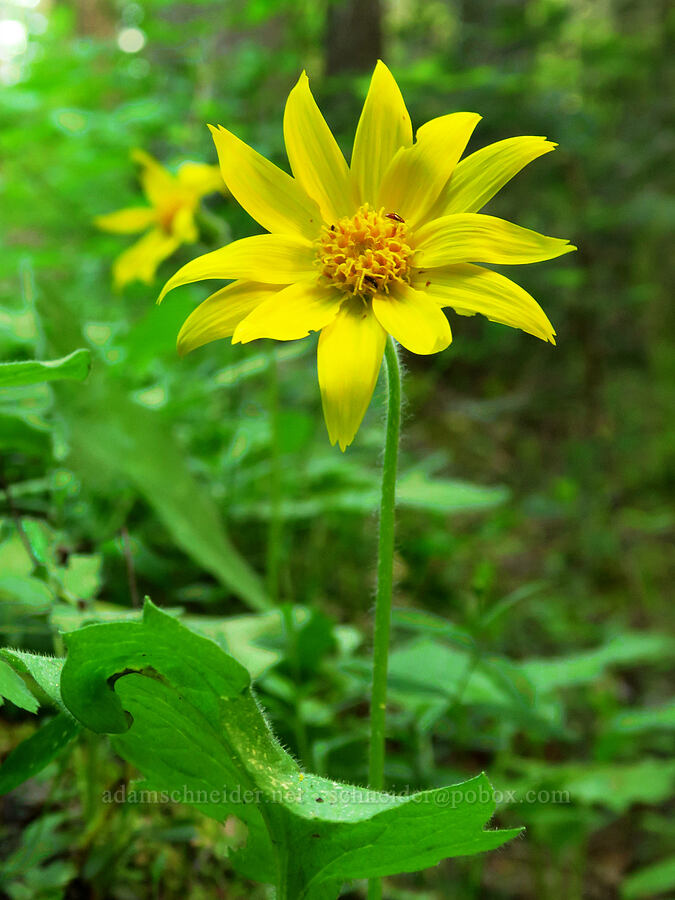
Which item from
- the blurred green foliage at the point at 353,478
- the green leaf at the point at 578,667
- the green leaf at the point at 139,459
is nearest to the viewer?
the blurred green foliage at the point at 353,478

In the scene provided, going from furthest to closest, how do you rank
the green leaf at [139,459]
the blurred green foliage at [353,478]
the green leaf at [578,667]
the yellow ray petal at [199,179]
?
the yellow ray petal at [199,179], the green leaf at [578,667], the green leaf at [139,459], the blurred green foliage at [353,478]

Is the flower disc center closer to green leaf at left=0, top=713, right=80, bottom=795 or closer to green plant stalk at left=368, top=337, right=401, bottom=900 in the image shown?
green plant stalk at left=368, top=337, right=401, bottom=900

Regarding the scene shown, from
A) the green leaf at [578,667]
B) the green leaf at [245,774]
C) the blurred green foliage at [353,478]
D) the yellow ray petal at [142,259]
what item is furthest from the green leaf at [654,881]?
the yellow ray petal at [142,259]

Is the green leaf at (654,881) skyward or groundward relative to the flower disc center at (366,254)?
groundward

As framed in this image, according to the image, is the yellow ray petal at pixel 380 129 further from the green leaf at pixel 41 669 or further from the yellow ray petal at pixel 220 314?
the green leaf at pixel 41 669

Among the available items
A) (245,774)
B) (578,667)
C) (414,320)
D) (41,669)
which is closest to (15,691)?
(41,669)

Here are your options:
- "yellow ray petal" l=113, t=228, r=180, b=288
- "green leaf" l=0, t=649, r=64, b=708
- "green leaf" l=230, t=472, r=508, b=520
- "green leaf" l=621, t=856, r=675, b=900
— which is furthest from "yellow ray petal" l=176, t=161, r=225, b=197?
"green leaf" l=621, t=856, r=675, b=900

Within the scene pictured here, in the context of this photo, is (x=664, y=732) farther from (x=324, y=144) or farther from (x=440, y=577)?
(x=324, y=144)

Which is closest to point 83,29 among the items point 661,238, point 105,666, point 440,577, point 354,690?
point 661,238
